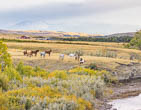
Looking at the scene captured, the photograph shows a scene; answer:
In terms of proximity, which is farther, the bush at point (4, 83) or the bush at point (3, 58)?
the bush at point (3, 58)

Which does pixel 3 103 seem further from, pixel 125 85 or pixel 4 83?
pixel 125 85

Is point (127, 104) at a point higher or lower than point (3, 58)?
lower

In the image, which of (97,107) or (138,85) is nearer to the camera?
(97,107)

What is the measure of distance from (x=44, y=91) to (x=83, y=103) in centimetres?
250

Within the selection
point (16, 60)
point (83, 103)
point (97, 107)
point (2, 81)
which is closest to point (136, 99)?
point (97, 107)

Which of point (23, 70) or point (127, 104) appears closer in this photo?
point (127, 104)

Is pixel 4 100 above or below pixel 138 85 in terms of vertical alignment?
above

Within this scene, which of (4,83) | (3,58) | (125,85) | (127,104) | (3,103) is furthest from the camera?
(125,85)

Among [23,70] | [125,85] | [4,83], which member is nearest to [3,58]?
[23,70]

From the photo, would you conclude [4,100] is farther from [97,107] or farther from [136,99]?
[136,99]

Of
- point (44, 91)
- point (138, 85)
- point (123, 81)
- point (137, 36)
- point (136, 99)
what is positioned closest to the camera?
point (44, 91)

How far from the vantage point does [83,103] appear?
16016 millimetres

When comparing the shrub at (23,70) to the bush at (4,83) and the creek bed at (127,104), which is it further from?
the creek bed at (127,104)

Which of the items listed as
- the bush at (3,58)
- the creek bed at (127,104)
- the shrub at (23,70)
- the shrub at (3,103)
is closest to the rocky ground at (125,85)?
the creek bed at (127,104)
